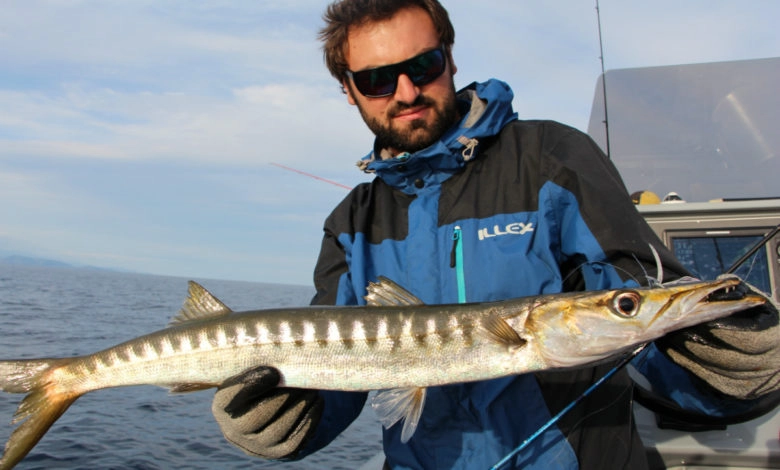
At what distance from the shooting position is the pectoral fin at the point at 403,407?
3.06 meters

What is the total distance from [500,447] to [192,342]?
1.98 meters

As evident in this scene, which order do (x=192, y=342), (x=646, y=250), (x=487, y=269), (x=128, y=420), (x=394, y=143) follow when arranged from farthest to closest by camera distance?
(x=128, y=420)
(x=394, y=143)
(x=192, y=342)
(x=487, y=269)
(x=646, y=250)

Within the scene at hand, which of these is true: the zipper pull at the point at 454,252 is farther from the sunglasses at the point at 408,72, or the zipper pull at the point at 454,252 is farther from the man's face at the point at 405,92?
the sunglasses at the point at 408,72

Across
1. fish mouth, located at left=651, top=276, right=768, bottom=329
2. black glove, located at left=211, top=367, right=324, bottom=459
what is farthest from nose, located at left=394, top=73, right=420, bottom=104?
fish mouth, located at left=651, top=276, right=768, bottom=329

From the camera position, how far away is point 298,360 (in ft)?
10.9

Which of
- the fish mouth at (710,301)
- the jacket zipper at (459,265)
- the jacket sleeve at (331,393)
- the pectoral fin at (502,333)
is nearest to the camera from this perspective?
the fish mouth at (710,301)

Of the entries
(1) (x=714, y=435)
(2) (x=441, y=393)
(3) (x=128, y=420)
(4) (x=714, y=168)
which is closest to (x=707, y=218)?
(4) (x=714, y=168)

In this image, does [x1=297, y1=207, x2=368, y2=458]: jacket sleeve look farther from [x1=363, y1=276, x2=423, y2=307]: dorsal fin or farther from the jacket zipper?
the jacket zipper

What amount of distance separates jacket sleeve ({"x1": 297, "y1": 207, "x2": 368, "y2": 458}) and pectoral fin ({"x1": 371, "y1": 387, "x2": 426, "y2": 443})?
710 millimetres

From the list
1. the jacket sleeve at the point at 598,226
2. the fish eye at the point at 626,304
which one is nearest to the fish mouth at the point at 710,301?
the fish eye at the point at 626,304

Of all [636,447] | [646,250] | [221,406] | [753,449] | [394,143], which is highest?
[394,143]

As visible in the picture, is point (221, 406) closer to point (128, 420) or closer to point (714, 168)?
point (714, 168)

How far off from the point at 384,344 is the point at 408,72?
191 centimetres

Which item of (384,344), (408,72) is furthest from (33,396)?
(408,72)
